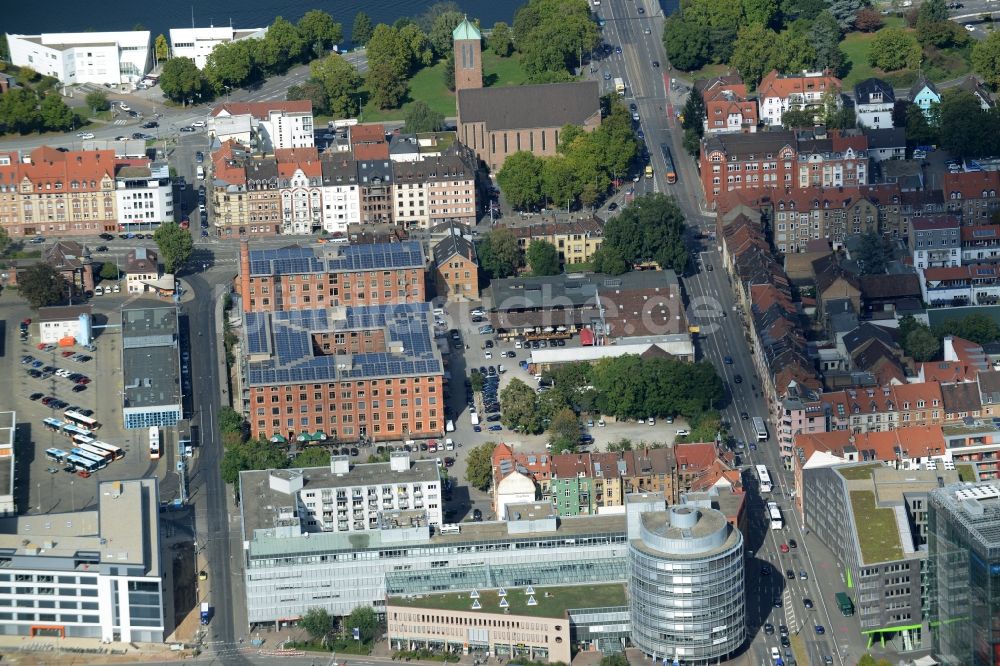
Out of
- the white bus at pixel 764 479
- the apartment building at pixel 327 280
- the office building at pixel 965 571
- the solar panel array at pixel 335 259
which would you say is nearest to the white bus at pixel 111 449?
the apartment building at pixel 327 280

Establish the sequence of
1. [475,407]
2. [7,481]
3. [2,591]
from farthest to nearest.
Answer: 1. [475,407]
2. [7,481]
3. [2,591]

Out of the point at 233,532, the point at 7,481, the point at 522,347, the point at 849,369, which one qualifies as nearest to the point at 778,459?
the point at 849,369

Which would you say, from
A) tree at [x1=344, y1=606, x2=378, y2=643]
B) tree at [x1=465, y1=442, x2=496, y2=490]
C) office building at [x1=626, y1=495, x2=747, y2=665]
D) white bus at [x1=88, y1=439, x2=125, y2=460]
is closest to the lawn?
office building at [x1=626, y1=495, x2=747, y2=665]

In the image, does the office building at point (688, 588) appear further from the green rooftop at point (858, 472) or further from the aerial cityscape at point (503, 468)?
the green rooftop at point (858, 472)

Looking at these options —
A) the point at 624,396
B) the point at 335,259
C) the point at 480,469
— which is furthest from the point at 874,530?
the point at 335,259

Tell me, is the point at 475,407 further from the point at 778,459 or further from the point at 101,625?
the point at 101,625

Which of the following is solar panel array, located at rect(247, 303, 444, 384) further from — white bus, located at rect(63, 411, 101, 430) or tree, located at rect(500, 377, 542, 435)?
white bus, located at rect(63, 411, 101, 430)

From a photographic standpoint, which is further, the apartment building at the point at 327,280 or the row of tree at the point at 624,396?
the apartment building at the point at 327,280
